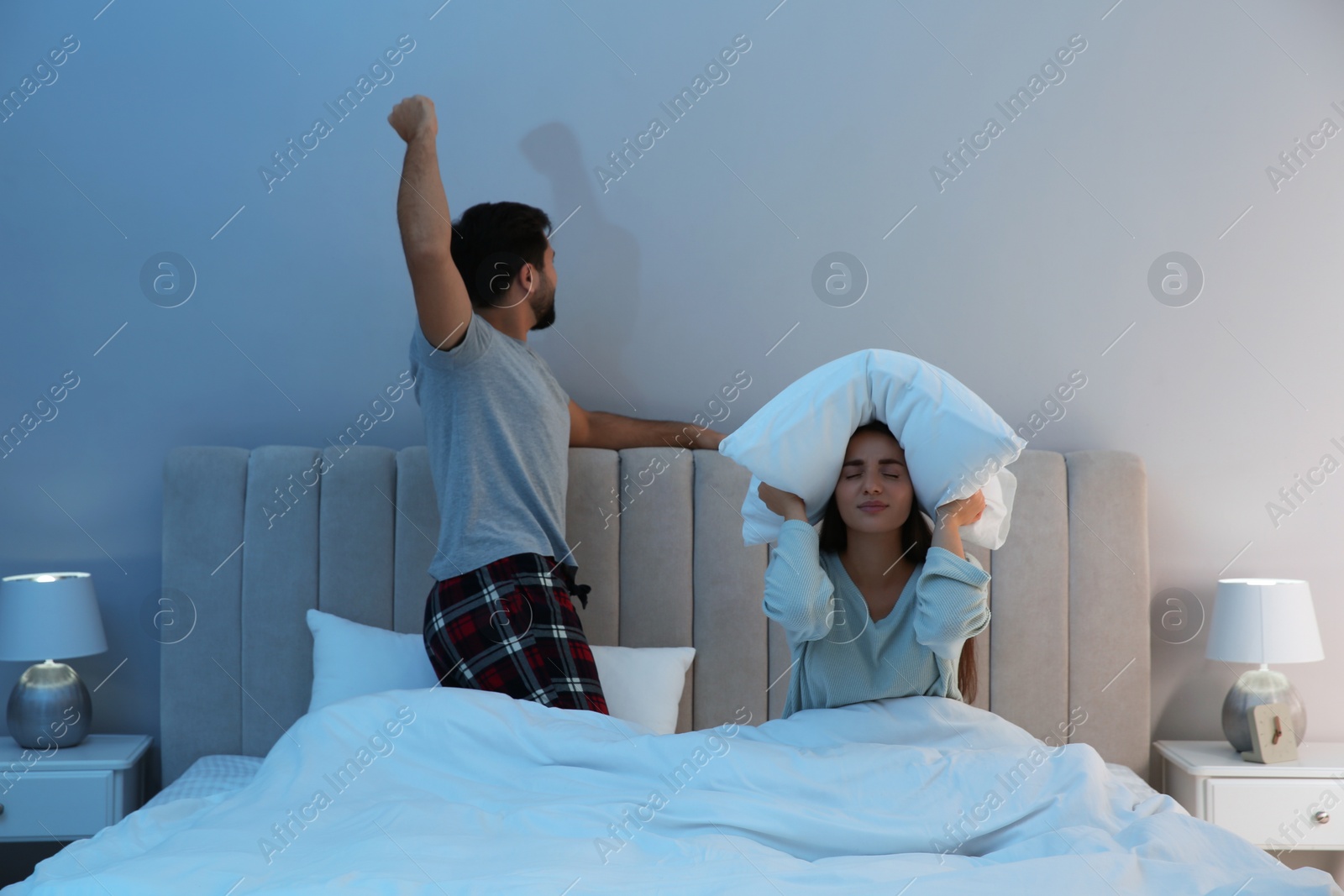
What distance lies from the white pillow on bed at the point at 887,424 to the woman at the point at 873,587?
0.04 meters

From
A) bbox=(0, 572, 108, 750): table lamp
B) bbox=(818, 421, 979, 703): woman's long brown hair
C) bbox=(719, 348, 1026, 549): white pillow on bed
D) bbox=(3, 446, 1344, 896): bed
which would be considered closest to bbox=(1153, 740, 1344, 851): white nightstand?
bbox=(3, 446, 1344, 896): bed

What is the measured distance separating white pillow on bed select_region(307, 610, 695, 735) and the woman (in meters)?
0.44

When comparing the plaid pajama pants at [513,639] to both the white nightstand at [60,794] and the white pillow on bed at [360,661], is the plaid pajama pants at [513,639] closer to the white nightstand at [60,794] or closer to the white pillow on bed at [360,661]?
the white pillow on bed at [360,661]

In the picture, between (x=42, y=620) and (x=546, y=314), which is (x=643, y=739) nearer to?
(x=546, y=314)

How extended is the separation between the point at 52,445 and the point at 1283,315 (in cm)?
292

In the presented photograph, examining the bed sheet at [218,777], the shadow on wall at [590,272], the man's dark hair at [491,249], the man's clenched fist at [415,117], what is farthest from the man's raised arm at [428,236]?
the bed sheet at [218,777]

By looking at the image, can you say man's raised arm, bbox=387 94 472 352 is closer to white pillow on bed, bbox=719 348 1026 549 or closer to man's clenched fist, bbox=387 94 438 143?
man's clenched fist, bbox=387 94 438 143

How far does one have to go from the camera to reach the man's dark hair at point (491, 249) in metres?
2.01

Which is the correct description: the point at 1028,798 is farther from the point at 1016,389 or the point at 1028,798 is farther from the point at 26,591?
the point at 26,591

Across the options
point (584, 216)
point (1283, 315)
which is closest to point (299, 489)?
point (584, 216)

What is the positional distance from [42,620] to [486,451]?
1.05m

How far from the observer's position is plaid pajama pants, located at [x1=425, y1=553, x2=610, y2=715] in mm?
1830

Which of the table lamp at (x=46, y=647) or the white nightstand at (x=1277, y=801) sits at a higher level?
the table lamp at (x=46, y=647)

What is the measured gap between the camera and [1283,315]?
→ 2453mm
